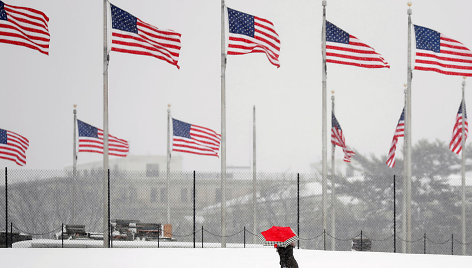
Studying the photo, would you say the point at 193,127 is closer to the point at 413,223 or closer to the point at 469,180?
the point at 413,223

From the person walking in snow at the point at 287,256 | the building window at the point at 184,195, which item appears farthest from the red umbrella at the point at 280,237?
the building window at the point at 184,195

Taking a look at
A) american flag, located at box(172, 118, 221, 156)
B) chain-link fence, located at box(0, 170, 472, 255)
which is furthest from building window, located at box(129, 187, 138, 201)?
american flag, located at box(172, 118, 221, 156)

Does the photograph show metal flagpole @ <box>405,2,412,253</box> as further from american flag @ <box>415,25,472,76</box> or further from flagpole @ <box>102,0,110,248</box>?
flagpole @ <box>102,0,110,248</box>

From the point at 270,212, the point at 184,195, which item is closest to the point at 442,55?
the point at 270,212

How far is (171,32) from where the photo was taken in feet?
105

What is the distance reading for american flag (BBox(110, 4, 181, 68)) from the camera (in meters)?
32.0

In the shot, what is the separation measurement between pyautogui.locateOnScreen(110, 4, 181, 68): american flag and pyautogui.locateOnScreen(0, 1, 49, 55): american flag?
96.1 inches

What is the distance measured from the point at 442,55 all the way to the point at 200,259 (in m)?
12.5

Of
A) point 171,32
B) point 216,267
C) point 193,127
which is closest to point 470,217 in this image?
point 193,127

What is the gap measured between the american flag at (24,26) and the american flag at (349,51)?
1064cm

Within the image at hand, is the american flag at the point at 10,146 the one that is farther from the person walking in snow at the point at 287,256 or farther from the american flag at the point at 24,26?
the person walking in snow at the point at 287,256

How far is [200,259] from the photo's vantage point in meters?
27.5

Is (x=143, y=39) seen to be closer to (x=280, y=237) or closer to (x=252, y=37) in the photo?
(x=252, y=37)

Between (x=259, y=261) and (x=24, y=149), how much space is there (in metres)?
17.6
